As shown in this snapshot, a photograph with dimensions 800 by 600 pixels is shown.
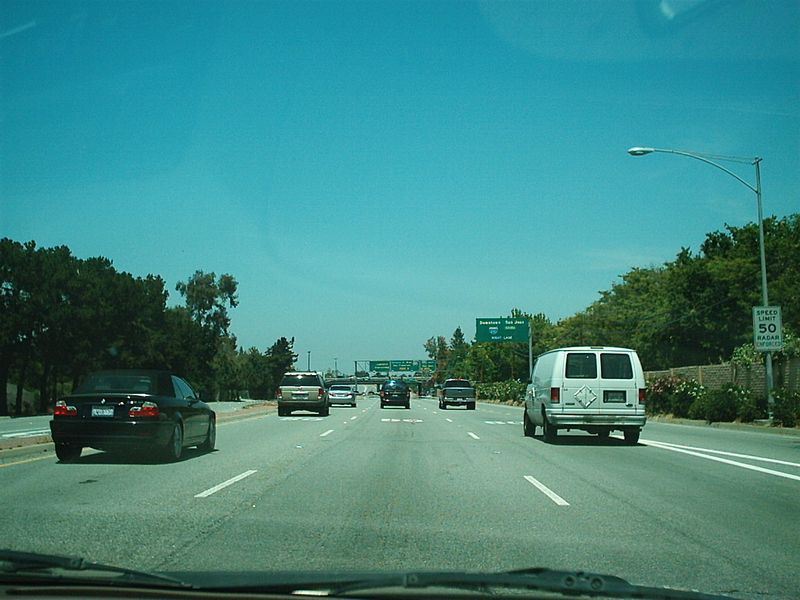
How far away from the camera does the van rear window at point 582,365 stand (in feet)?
60.6

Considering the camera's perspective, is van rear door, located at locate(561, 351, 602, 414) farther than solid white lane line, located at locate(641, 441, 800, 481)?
Yes

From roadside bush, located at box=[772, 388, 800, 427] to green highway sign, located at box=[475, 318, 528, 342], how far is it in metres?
45.8

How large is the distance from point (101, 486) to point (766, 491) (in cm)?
919

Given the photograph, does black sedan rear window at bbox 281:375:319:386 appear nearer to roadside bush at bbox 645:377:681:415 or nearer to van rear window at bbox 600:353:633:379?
roadside bush at bbox 645:377:681:415

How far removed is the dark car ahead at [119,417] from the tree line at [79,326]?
34.5 metres

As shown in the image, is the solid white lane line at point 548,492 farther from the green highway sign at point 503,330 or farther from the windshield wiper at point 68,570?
the green highway sign at point 503,330

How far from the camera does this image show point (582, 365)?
18.5 m

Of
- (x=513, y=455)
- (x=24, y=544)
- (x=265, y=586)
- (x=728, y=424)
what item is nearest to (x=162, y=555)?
(x=24, y=544)

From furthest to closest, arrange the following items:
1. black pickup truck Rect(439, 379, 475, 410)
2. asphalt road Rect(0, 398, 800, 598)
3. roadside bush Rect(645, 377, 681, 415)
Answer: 1. black pickup truck Rect(439, 379, 475, 410)
2. roadside bush Rect(645, 377, 681, 415)
3. asphalt road Rect(0, 398, 800, 598)

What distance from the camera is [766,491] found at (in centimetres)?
1118

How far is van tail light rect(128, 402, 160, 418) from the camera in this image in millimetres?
13672

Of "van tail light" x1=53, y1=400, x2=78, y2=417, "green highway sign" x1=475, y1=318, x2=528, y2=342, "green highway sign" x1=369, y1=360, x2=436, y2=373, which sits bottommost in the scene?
"van tail light" x1=53, y1=400, x2=78, y2=417

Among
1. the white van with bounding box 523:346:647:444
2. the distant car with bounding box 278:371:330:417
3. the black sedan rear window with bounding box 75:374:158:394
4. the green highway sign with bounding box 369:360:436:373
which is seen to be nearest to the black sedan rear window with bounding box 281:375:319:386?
the distant car with bounding box 278:371:330:417

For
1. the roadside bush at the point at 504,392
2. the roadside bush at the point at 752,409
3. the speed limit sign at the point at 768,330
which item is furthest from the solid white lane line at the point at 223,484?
the roadside bush at the point at 504,392
